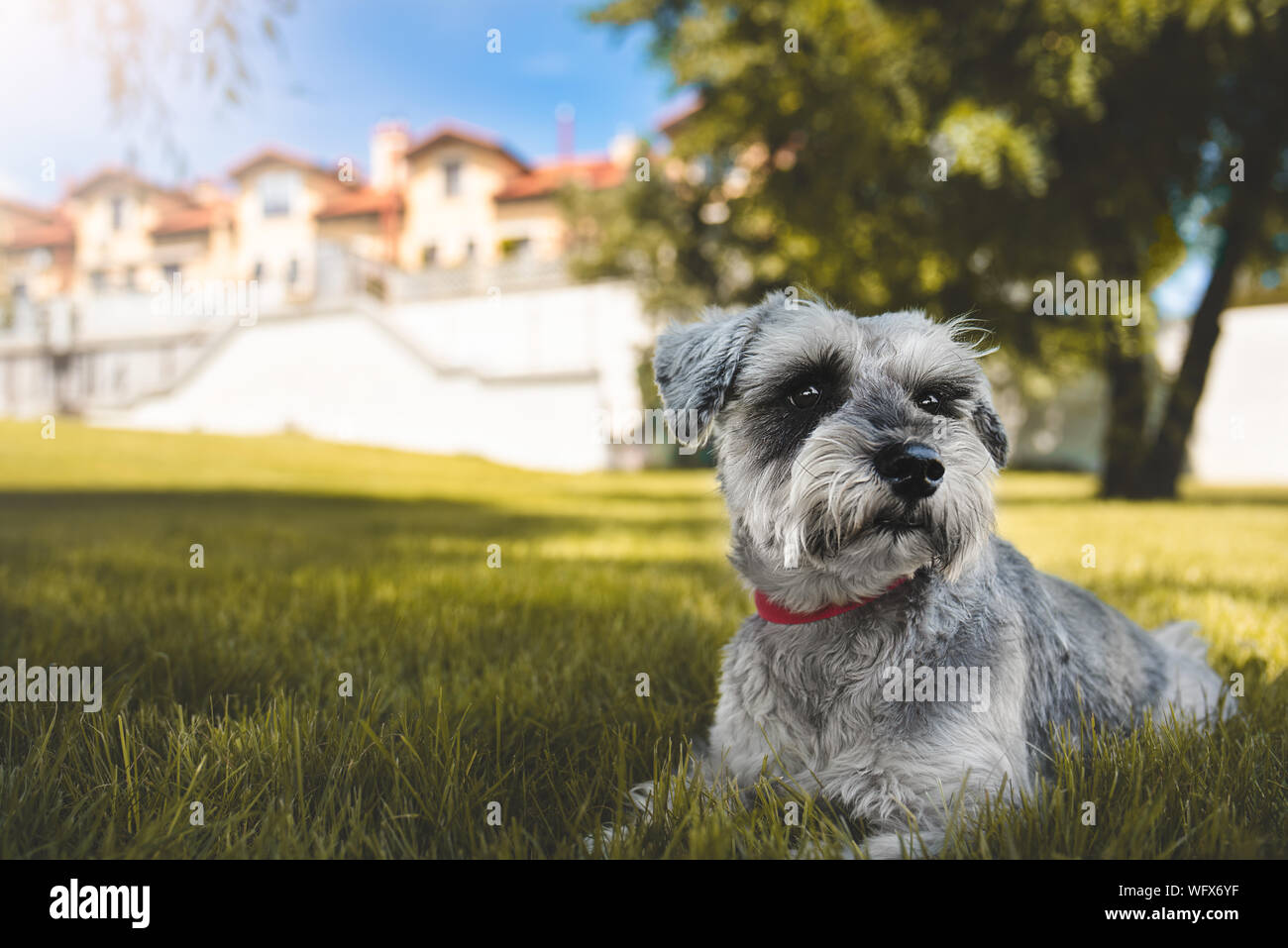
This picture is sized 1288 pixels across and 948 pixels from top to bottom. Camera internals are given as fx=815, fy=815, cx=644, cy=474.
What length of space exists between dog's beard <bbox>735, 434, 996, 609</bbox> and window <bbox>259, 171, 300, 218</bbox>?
1754 inches

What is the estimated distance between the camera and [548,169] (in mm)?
40156

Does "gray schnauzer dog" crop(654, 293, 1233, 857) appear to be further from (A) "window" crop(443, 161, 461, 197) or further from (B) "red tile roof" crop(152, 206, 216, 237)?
(B) "red tile roof" crop(152, 206, 216, 237)

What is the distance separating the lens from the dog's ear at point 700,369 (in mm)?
2715

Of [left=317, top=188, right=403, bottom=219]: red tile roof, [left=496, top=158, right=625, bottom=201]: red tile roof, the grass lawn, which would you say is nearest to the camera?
the grass lawn

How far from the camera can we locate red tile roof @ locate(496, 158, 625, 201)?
35688 millimetres

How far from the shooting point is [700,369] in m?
2.76

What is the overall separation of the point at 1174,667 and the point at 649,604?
9.36ft

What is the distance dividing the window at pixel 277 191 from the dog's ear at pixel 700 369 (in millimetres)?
43655

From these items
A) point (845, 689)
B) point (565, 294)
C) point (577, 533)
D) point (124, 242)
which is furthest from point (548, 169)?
point (845, 689)

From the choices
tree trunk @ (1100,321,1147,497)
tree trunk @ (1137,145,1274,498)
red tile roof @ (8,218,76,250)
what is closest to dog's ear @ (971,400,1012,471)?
tree trunk @ (1100,321,1147,497)

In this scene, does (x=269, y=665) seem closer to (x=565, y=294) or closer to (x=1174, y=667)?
(x=1174, y=667)

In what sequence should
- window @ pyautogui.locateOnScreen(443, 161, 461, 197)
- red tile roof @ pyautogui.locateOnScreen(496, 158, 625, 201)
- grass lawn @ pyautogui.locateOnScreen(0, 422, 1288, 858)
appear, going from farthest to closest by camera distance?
window @ pyautogui.locateOnScreen(443, 161, 461, 197)
red tile roof @ pyautogui.locateOnScreen(496, 158, 625, 201)
grass lawn @ pyautogui.locateOnScreen(0, 422, 1288, 858)

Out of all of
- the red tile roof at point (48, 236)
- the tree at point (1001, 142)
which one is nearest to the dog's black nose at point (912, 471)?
the tree at point (1001, 142)

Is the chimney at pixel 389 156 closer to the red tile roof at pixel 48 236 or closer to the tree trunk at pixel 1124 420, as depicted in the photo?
the red tile roof at pixel 48 236
